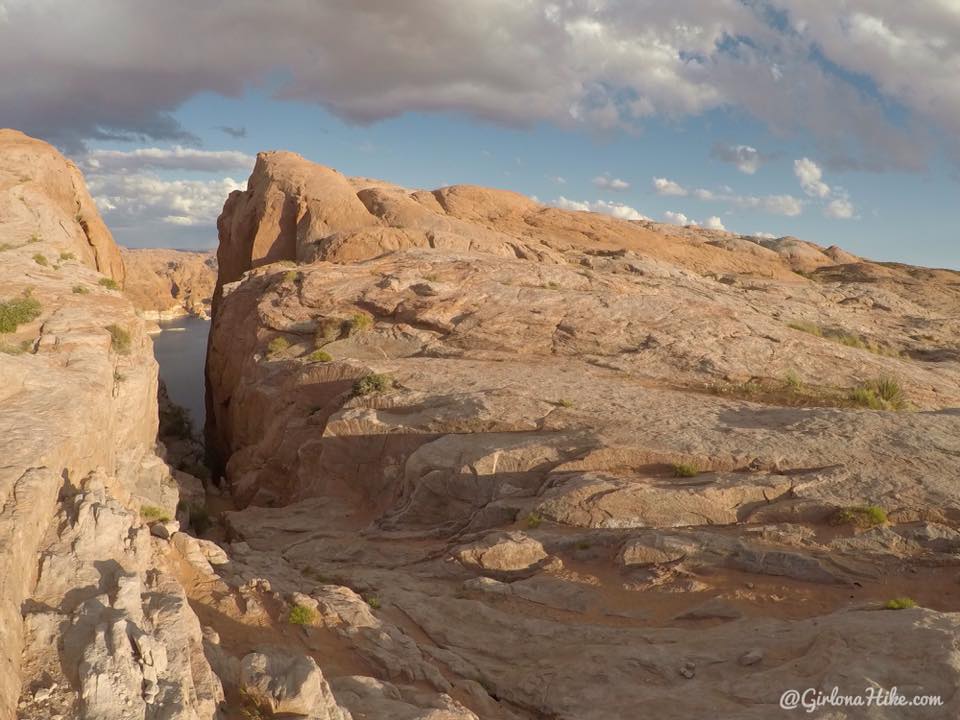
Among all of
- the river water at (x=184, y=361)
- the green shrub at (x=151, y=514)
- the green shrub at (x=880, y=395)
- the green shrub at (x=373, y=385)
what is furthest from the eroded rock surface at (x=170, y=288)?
the green shrub at (x=880, y=395)

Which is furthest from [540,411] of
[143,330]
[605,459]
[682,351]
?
[143,330]

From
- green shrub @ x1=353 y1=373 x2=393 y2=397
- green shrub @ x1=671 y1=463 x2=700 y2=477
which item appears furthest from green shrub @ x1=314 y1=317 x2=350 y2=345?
green shrub @ x1=671 y1=463 x2=700 y2=477

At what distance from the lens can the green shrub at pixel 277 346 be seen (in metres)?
24.4

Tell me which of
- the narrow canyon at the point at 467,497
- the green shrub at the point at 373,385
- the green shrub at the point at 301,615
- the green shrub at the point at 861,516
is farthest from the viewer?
the green shrub at the point at 373,385

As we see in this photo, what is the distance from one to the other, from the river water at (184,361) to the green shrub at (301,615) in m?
31.2

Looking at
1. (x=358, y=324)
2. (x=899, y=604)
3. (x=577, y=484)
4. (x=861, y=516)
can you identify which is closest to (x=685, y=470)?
(x=577, y=484)

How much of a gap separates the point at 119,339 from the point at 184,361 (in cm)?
5384

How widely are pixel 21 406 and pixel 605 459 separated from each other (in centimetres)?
1069

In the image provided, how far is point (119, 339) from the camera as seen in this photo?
61.8 feet

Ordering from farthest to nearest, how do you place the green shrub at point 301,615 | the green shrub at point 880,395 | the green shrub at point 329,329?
the green shrub at point 329,329 < the green shrub at point 880,395 < the green shrub at point 301,615

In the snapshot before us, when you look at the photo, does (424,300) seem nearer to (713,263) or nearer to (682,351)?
(682,351)

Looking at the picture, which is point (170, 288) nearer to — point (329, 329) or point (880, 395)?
point (329, 329)

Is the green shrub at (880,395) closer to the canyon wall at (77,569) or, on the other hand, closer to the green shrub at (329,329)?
the green shrub at (329,329)

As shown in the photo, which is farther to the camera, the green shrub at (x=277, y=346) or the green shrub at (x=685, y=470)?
the green shrub at (x=277, y=346)
